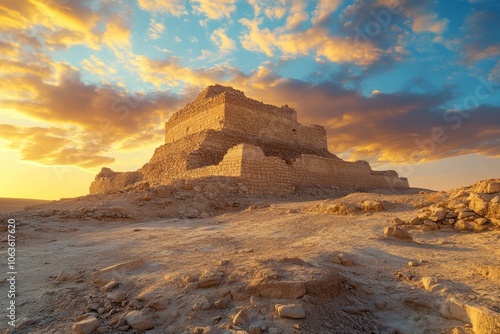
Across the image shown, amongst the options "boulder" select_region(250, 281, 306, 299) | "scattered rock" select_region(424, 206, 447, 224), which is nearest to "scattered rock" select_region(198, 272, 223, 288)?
"boulder" select_region(250, 281, 306, 299)

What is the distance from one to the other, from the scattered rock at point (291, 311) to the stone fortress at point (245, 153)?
9528 mm

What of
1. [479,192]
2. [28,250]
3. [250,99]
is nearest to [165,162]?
[250,99]

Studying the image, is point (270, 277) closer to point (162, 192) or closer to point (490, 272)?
point (490, 272)

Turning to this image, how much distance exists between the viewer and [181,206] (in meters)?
9.73

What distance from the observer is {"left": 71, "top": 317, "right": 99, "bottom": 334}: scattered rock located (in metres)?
2.41

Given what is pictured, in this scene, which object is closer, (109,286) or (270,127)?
(109,286)

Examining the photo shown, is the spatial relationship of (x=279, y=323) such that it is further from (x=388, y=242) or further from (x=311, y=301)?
(x=388, y=242)

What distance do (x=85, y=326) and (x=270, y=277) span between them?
5.66 ft

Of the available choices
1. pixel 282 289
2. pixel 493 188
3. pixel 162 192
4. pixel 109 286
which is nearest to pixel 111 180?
pixel 162 192

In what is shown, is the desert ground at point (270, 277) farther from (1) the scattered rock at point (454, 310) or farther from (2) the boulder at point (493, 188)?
(2) the boulder at point (493, 188)

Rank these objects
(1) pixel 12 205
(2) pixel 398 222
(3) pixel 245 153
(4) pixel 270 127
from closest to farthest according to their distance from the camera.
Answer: (2) pixel 398 222 < (3) pixel 245 153 < (4) pixel 270 127 < (1) pixel 12 205

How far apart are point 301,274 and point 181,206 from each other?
7421 millimetres

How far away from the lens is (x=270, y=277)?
287 centimetres

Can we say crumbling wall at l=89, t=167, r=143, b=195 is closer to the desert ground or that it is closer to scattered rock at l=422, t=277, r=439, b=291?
the desert ground
